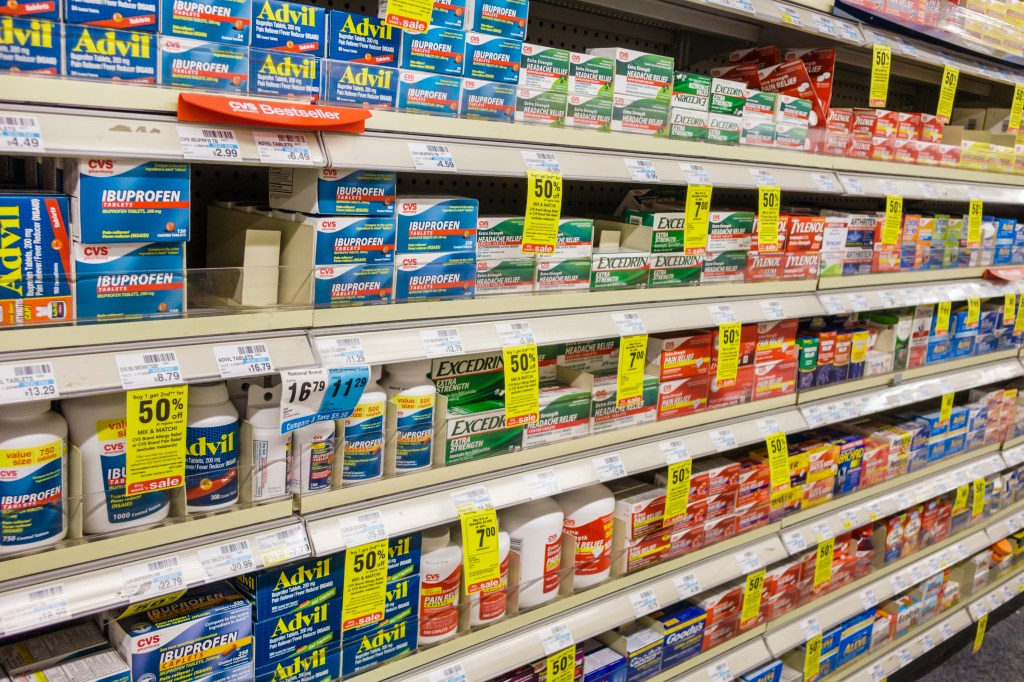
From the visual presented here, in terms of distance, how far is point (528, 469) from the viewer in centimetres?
195

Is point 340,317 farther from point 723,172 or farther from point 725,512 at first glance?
point 725,512

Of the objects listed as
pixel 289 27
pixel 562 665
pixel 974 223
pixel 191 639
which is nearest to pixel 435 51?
pixel 289 27

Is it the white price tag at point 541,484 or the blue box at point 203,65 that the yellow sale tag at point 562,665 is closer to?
the white price tag at point 541,484

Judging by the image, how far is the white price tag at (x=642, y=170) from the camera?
1973mm

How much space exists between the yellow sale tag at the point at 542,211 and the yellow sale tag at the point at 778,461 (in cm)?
104

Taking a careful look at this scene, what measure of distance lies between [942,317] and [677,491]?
5.01 ft

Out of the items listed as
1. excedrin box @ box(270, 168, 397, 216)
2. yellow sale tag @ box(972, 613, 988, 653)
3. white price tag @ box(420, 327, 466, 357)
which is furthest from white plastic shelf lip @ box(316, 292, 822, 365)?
yellow sale tag @ box(972, 613, 988, 653)

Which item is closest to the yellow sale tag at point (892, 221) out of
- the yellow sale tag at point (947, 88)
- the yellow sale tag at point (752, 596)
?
the yellow sale tag at point (947, 88)

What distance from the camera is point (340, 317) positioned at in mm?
1592

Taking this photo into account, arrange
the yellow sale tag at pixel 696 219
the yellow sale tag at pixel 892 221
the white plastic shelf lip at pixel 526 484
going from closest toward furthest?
the white plastic shelf lip at pixel 526 484 → the yellow sale tag at pixel 696 219 → the yellow sale tag at pixel 892 221

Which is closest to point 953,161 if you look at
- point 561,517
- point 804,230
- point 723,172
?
point 804,230

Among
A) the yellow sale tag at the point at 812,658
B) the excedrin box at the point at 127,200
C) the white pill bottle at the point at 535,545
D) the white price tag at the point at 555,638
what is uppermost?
the excedrin box at the point at 127,200

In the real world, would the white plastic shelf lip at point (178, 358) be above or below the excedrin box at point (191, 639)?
above

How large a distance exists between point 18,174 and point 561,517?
133cm
